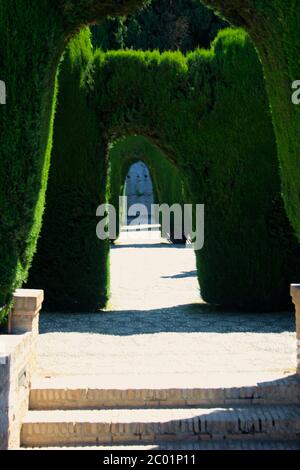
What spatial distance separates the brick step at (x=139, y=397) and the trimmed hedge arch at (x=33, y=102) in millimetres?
795

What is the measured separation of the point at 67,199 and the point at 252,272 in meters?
2.93

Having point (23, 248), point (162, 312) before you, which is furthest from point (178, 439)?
point (162, 312)

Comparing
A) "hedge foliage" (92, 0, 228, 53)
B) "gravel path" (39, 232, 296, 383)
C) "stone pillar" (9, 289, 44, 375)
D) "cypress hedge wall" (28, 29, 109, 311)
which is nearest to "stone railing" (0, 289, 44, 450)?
"stone pillar" (9, 289, 44, 375)

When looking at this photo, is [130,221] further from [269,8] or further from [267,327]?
[269,8]

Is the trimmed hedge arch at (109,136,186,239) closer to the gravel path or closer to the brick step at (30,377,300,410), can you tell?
the gravel path

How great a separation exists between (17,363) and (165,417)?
1.14 meters

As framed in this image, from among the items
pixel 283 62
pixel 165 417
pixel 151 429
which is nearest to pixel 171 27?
pixel 283 62

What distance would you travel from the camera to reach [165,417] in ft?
12.5

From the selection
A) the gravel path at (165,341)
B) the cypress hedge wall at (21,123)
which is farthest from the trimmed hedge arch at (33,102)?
the gravel path at (165,341)

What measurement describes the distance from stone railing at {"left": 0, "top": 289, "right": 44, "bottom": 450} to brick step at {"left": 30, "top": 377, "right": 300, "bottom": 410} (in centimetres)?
18

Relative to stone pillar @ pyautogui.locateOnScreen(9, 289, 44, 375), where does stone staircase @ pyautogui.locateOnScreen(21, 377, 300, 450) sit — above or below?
below

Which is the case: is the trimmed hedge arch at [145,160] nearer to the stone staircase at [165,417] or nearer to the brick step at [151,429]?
the stone staircase at [165,417]

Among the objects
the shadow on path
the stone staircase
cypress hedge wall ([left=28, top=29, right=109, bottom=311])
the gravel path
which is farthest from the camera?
cypress hedge wall ([left=28, top=29, right=109, bottom=311])

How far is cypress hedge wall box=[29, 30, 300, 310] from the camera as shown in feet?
25.3
